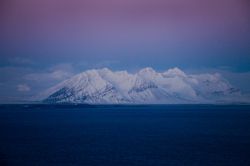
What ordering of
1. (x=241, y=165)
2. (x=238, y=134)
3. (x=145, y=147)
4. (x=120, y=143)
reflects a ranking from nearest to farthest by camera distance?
(x=241, y=165)
(x=145, y=147)
(x=120, y=143)
(x=238, y=134)

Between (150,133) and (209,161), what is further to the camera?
(150,133)

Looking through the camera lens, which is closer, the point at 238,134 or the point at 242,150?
the point at 242,150

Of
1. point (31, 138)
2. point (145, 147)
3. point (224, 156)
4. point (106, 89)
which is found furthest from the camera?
point (106, 89)

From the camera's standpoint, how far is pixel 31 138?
20094mm

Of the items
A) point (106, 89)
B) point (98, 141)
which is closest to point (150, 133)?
point (98, 141)

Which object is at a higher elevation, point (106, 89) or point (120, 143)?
point (106, 89)

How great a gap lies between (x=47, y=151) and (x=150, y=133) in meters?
7.53

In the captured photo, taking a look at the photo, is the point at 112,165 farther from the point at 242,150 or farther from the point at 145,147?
the point at 242,150

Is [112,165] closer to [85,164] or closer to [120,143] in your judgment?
[85,164]

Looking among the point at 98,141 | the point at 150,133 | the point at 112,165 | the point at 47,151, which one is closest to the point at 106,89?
the point at 150,133

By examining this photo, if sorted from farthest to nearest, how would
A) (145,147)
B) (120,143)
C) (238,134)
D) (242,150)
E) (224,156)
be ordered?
(238,134), (120,143), (145,147), (242,150), (224,156)

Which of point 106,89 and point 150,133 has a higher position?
point 106,89

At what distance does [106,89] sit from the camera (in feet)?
137

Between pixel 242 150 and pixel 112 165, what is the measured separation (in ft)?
17.9
